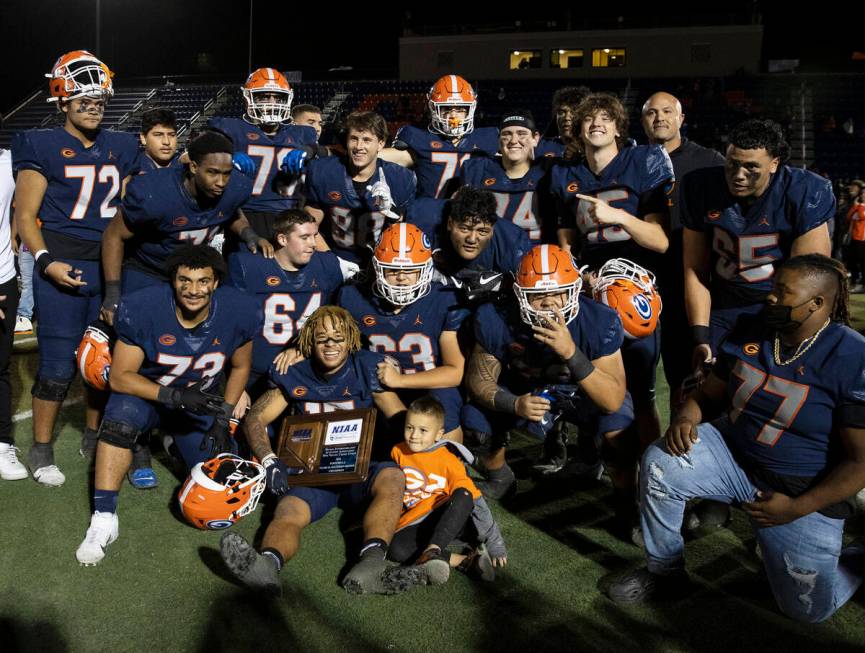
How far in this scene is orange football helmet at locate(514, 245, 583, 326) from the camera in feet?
11.9

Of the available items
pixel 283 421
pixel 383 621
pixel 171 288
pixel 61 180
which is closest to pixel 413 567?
pixel 383 621

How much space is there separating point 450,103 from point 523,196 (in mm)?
866

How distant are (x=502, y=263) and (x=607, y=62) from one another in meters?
21.0

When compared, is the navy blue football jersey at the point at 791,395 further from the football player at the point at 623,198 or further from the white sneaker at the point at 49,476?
the white sneaker at the point at 49,476

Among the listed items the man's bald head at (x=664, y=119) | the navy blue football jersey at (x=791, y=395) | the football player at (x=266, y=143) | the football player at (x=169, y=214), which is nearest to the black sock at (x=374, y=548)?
the navy blue football jersey at (x=791, y=395)

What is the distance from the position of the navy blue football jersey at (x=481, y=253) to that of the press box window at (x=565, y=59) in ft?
69.2

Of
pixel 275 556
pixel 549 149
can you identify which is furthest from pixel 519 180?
pixel 275 556

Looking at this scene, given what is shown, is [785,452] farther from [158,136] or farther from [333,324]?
[158,136]

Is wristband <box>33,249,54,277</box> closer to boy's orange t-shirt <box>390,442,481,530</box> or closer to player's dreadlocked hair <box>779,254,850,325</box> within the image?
boy's orange t-shirt <box>390,442,481,530</box>

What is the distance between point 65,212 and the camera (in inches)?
175

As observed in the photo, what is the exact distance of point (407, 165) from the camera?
5418 mm

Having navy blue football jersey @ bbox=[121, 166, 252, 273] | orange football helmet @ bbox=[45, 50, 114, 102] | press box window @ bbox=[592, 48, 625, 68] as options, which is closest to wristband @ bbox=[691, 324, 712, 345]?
navy blue football jersey @ bbox=[121, 166, 252, 273]

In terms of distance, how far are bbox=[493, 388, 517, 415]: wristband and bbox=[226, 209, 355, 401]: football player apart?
4.20ft

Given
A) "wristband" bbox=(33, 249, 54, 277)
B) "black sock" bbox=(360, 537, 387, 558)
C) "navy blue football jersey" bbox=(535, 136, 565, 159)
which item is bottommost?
"black sock" bbox=(360, 537, 387, 558)
